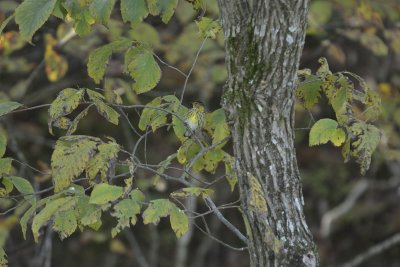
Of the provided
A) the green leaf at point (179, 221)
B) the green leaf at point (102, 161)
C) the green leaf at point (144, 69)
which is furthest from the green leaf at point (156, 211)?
the green leaf at point (144, 69)

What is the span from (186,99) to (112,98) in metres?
3.52

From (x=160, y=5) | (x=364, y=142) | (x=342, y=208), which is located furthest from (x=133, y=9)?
(x=342, y=208)

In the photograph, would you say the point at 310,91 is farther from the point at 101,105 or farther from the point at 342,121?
the point at 101,105

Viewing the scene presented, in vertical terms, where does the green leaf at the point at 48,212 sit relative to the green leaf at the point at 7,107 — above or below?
below

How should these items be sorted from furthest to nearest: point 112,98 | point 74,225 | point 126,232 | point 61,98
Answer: point 126,232, point 112,98, point 61,98, point 74,225

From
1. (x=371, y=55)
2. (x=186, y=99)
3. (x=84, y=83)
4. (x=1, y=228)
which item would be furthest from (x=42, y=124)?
(x=371, y=55)

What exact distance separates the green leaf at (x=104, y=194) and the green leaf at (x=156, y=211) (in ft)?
0.24

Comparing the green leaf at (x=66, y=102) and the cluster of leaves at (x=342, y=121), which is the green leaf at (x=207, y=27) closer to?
the cluster of leaves at (x=342, y=121)

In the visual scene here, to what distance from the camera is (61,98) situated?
1.65 metres

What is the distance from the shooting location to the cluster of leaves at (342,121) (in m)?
1.70

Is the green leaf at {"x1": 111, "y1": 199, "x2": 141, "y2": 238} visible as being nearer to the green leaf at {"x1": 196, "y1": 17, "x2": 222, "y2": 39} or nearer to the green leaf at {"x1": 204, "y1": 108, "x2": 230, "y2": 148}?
the green leaf at {"x1": 204, "y1": 108, "x2": 230, "y2": 148}

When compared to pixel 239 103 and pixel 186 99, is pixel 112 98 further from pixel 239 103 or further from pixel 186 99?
pixel 186 99

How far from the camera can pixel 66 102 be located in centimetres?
164

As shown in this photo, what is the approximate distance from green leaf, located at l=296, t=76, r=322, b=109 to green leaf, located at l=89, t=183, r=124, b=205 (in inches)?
25.9
